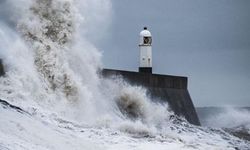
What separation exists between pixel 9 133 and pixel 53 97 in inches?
126

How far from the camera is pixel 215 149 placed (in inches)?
448

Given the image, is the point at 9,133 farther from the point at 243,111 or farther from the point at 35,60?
the point at 243,111

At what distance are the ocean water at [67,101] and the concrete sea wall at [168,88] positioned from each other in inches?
13.2

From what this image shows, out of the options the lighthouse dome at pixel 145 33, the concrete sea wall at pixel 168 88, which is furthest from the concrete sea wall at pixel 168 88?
the lighthouse dome at pixel 145 33

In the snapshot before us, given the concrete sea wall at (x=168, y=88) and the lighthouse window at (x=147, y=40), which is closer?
the concrete sea wall at (x=168, y=88)

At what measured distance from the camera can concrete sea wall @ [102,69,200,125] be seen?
16.7 m

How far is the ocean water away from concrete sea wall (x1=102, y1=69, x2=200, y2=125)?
1.10ft

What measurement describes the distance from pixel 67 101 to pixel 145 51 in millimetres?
7987

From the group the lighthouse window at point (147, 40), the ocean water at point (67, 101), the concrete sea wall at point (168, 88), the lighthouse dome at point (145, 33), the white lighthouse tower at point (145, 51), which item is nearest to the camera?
the ocean water at point (67, 101)

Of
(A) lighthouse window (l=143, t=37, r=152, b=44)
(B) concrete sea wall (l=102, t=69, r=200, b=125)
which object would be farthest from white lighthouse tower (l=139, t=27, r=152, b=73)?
(B) concrete sea wall (l=102, t=69, r=200, b=125)

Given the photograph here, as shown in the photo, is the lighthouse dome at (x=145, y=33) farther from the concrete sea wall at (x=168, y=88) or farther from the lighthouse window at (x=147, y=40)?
the concrete sea wall at (x=168, y=88)

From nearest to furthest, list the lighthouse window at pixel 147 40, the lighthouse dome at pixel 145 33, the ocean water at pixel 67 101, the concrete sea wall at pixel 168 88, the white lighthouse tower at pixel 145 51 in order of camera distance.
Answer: the ocean water at pixel 67 101 → the concrete sea wall at pixel 168 88 → the white lighthouse tower at pixel 145 51 → the lighthouse window at pixel 147 40 → the lighthouse dome at pixel 145 33

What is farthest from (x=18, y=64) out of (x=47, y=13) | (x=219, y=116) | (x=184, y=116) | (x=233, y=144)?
(x=219, y=116)

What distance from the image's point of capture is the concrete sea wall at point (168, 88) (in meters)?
16.7
